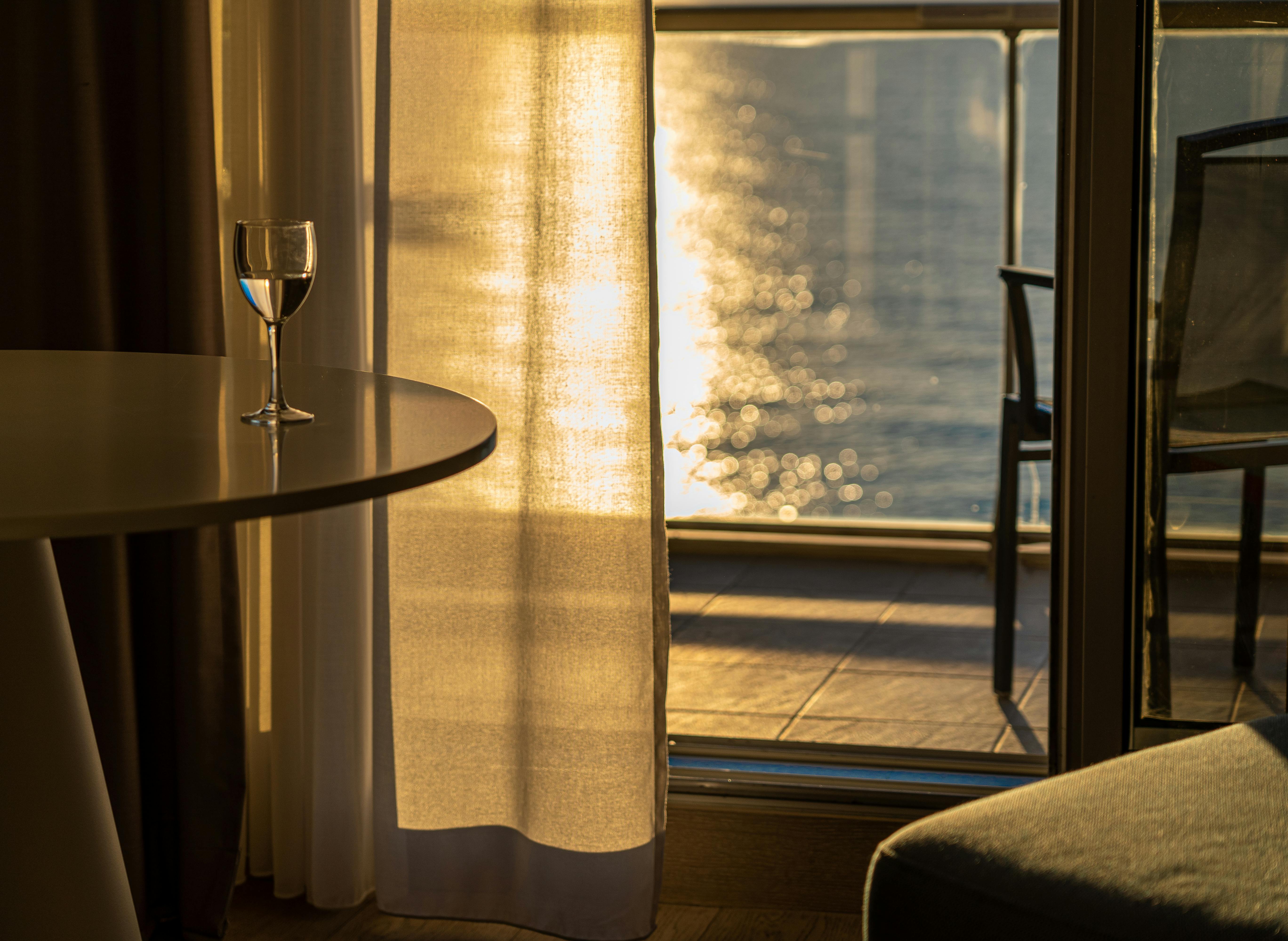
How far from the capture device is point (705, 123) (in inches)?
451

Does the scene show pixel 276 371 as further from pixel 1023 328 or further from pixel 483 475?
pixel 1023 328

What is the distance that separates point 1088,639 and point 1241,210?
1.83ft

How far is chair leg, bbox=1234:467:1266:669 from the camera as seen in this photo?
1.61 metres

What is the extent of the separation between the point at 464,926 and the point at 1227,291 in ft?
4.15

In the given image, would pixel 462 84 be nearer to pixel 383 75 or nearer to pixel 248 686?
pixel 383 75

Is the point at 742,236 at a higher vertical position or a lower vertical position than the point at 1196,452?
higher

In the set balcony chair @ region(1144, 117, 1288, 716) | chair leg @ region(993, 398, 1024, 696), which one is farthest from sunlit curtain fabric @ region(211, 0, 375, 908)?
chair leg @ region(993, 398, 1024, 696)

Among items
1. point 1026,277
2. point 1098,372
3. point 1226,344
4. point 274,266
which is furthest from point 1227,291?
point 274,266

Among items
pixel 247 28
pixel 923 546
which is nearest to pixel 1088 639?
pixel 247 28

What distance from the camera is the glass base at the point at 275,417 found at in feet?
2.93

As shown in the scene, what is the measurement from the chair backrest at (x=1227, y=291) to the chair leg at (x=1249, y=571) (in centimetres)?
8

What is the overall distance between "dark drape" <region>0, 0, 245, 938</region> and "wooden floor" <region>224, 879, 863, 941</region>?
0.09 metres

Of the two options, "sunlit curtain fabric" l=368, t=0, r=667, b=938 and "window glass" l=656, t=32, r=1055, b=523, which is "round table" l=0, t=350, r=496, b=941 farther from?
"window glass" l=656, t=32, r=1055, b=523

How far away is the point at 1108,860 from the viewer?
87 cm
